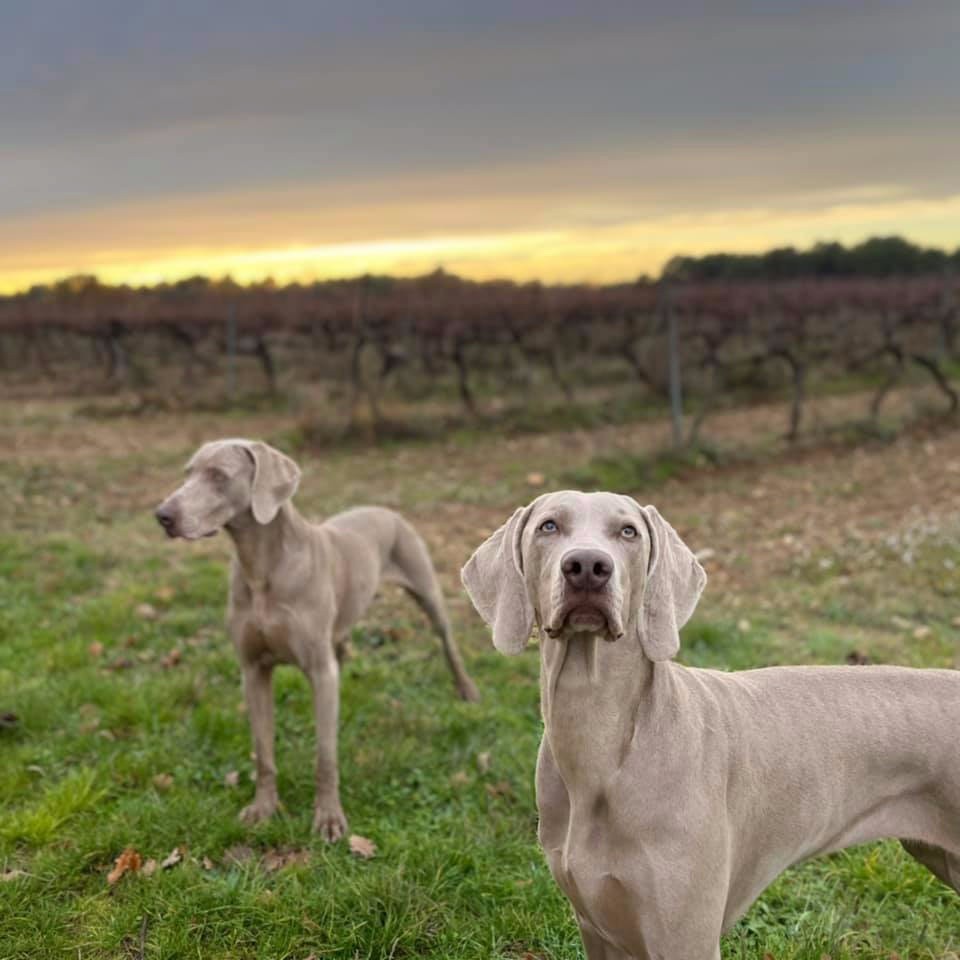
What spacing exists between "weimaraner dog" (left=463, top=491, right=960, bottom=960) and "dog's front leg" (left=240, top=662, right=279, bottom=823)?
1971 millimetres

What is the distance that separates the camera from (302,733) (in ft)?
16.2

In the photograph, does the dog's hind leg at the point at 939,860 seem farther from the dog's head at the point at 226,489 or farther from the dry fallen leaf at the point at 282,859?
the dog's head at the point at 226,489

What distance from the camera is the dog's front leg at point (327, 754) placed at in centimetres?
405

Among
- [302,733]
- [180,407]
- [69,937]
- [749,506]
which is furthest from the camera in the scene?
[180,407]

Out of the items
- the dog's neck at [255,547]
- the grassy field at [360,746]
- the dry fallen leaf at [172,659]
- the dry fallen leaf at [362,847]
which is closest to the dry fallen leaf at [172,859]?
the grassy field at [360,746]

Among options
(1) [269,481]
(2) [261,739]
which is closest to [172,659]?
(2) [261,739]

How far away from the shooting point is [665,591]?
2367 millimetres

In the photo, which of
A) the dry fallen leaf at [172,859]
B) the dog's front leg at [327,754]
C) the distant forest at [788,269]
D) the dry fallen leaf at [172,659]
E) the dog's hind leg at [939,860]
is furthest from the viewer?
the distant forest at [788,269]

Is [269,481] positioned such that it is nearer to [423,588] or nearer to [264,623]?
[264,623]

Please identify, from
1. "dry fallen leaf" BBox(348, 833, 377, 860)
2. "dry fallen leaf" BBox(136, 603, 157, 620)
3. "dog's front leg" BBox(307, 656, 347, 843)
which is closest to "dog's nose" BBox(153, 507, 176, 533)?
"dog's front leg" BBox(307, 656, 347, 843)

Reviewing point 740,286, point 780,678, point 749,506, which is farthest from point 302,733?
point 740,286

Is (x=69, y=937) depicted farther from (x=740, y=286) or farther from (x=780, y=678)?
(x=740, y=286)

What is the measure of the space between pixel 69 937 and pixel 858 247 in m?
27.6

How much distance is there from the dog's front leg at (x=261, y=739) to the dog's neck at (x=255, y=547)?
43 cm
